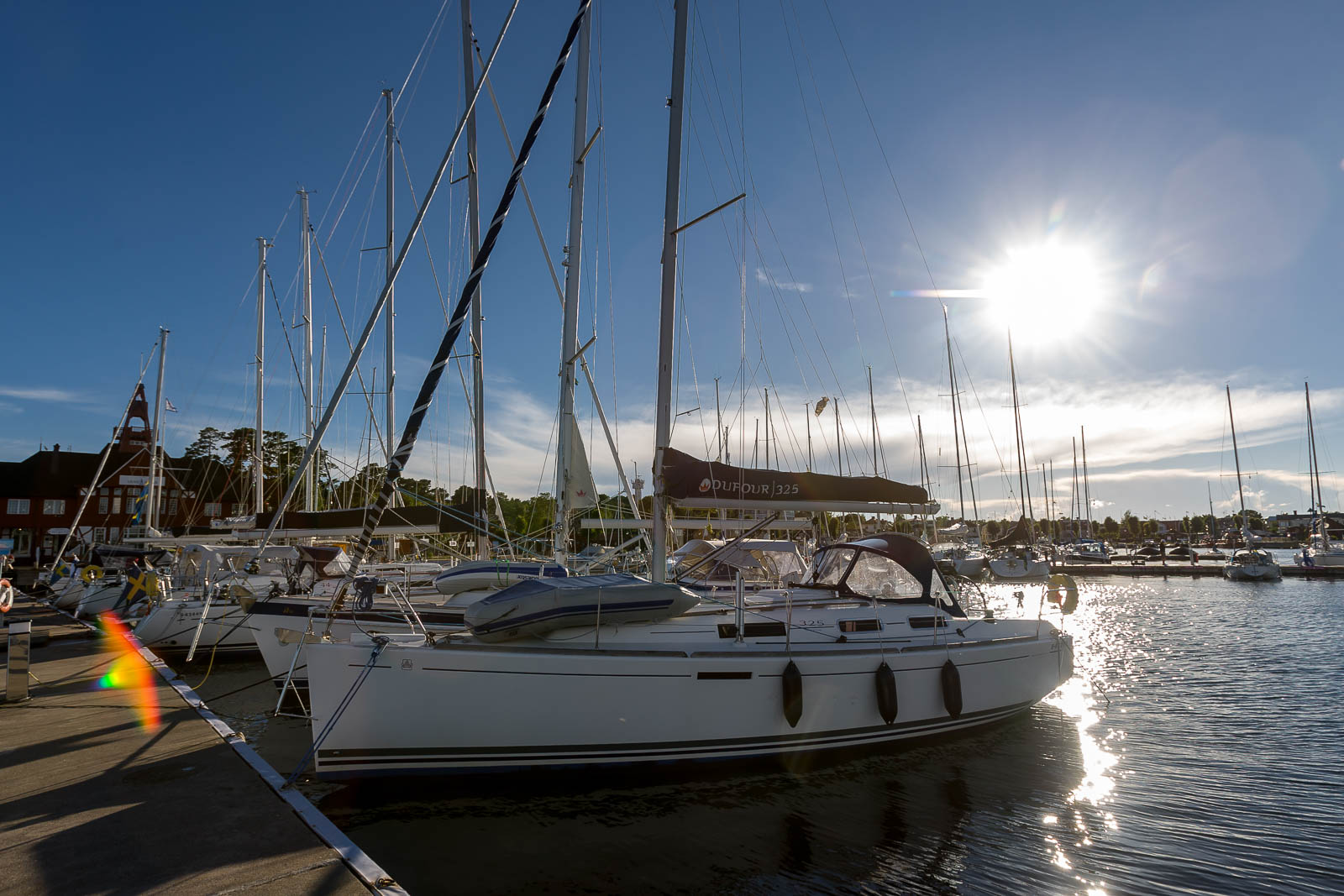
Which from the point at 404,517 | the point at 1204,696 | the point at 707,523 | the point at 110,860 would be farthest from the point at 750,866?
the point at 1204,696

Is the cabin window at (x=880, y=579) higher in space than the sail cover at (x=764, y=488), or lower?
lower

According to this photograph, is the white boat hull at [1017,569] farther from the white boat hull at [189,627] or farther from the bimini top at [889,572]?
the white boat hull at [189,627]

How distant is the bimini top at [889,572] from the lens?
939cm

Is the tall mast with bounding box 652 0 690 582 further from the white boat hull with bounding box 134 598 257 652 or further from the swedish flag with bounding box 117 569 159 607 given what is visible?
the swedish flag with bounding box 117 569 159 607

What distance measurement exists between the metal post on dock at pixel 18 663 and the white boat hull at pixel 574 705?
5.28 metres

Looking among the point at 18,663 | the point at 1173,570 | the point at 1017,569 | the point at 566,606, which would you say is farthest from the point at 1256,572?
the point at 18,663

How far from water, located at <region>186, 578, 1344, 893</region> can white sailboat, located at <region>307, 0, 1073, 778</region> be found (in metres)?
0.37

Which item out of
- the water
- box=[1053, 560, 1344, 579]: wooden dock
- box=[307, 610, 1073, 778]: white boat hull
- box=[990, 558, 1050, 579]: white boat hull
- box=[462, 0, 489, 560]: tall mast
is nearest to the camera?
the water

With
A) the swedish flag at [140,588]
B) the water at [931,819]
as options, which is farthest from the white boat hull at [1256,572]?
the swedish flag at [140,588]

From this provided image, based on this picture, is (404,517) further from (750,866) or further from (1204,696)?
(1204,696)

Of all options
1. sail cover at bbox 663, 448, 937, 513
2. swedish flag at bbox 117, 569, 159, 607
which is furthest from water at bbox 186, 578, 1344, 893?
swedish flag at bbox 117, 569, 159, 607

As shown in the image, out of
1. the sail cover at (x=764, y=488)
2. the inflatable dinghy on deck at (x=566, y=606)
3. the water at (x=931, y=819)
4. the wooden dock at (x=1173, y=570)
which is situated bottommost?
the water at (x=931, y=819)

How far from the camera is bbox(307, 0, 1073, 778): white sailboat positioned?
6.30m

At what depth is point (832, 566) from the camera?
10.1 metres
